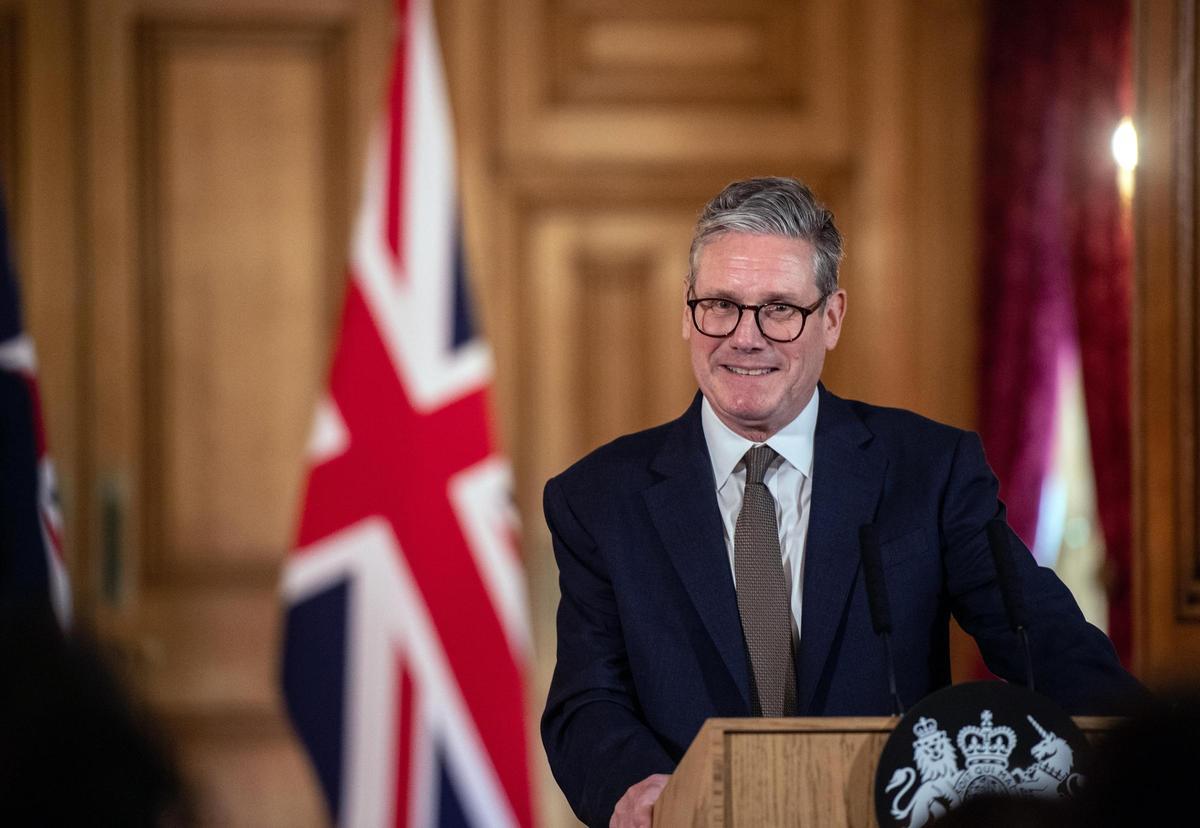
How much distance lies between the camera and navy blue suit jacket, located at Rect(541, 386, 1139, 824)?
75.6 inches

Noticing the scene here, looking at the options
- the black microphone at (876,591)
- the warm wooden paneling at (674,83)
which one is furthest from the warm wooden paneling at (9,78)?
the black microphone at (876,591)

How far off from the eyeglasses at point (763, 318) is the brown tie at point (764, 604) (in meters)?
0.21

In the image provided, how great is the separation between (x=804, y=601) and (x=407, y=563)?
2168mm

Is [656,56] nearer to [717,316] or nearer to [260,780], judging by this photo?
[260,780]

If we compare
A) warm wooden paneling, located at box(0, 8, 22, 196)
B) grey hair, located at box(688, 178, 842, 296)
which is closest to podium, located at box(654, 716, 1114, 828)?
grey hair, located at box(688, 178, 842, 296)

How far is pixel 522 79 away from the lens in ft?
14.3

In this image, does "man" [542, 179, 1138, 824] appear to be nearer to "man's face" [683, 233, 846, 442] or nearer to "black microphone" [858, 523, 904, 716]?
"man's face" [683, 233, 846, 442]

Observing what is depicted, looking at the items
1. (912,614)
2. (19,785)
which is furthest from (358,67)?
(19,785)

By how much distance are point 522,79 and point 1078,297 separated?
5.49 ft

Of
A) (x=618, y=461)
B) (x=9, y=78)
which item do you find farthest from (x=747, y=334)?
(x=9, y=78)

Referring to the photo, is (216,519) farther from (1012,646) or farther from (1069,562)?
(1012,646)

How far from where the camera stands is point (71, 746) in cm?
69

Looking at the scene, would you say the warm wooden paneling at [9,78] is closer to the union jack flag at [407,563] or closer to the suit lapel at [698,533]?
the union jack flag at [407,563]

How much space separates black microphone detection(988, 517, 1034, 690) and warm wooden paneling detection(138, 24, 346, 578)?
9.84 feet
